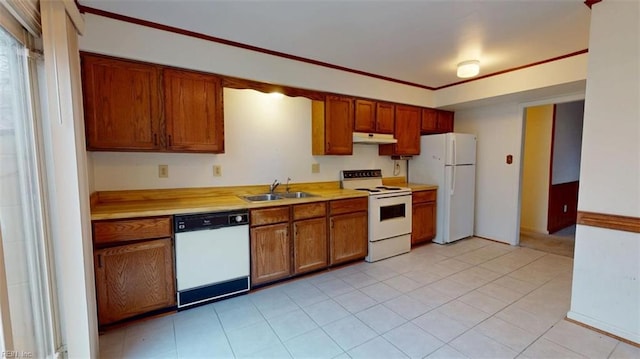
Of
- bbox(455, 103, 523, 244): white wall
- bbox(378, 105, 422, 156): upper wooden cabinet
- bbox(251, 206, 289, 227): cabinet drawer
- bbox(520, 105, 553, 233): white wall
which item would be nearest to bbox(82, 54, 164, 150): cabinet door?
bbox(251, 206, 289, 227): cabinet drawer

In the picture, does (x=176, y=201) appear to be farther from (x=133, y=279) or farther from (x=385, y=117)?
(x=385, y=117)

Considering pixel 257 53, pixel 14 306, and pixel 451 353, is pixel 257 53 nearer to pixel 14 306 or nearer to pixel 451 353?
pixel 14 306

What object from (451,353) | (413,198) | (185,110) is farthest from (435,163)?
(185,110)

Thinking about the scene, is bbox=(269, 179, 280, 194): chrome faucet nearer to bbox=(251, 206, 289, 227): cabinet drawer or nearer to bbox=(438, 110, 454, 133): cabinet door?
bbox=(251, 206, 289, 227): cabinet drawer

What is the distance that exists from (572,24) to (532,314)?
245cm

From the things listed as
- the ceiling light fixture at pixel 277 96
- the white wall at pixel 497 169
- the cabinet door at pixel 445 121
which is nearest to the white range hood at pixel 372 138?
the ceiling light fixture at pixel 277 96

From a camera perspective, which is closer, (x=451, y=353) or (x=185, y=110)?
(x=451, y=353)

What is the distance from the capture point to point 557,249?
393 cm

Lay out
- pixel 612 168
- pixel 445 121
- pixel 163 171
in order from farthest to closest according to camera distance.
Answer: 1. pixel 445 121
2. pixel 163 171
3. pixel 612 168

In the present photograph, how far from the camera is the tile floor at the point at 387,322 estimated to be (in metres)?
1.88

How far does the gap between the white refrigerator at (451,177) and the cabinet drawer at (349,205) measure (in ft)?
4.71

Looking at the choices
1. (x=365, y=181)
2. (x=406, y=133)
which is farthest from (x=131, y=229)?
(x=406, y=133)

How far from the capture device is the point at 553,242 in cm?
428

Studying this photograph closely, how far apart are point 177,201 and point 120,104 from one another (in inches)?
36.8
